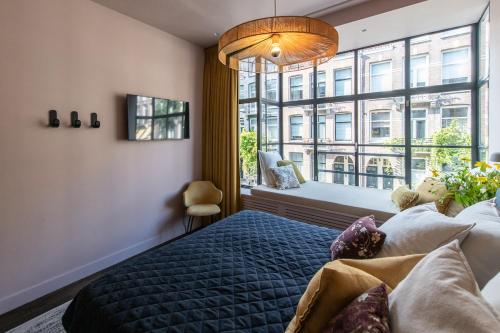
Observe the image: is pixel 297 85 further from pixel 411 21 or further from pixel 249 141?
pixel 411 21

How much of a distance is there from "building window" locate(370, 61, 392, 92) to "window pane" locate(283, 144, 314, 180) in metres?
1.22

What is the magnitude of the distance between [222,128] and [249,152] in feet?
2.17

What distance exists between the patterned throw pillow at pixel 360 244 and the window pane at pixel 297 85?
2.81 meters

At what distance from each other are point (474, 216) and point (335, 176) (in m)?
2.50

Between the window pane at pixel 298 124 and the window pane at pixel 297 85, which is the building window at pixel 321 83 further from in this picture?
the window pane at pixel 298 124

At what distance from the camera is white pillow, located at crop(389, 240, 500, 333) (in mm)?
611

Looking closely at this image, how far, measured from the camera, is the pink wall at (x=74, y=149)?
214 centimetres

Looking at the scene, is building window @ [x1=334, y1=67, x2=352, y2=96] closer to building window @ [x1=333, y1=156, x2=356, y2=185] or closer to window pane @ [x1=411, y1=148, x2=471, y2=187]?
building window @ [x1=333, y1=156, x2=356, y2=185]

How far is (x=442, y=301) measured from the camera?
69cm

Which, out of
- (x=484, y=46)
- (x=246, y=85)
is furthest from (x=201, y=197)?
(x=484, y=46)

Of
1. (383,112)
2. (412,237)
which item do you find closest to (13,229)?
(412,237)

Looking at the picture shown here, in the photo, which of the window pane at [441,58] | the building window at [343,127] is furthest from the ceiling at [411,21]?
the building window at [343,127]

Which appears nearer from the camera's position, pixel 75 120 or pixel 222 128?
pixel 75 120

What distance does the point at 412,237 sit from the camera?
1.41 meters
